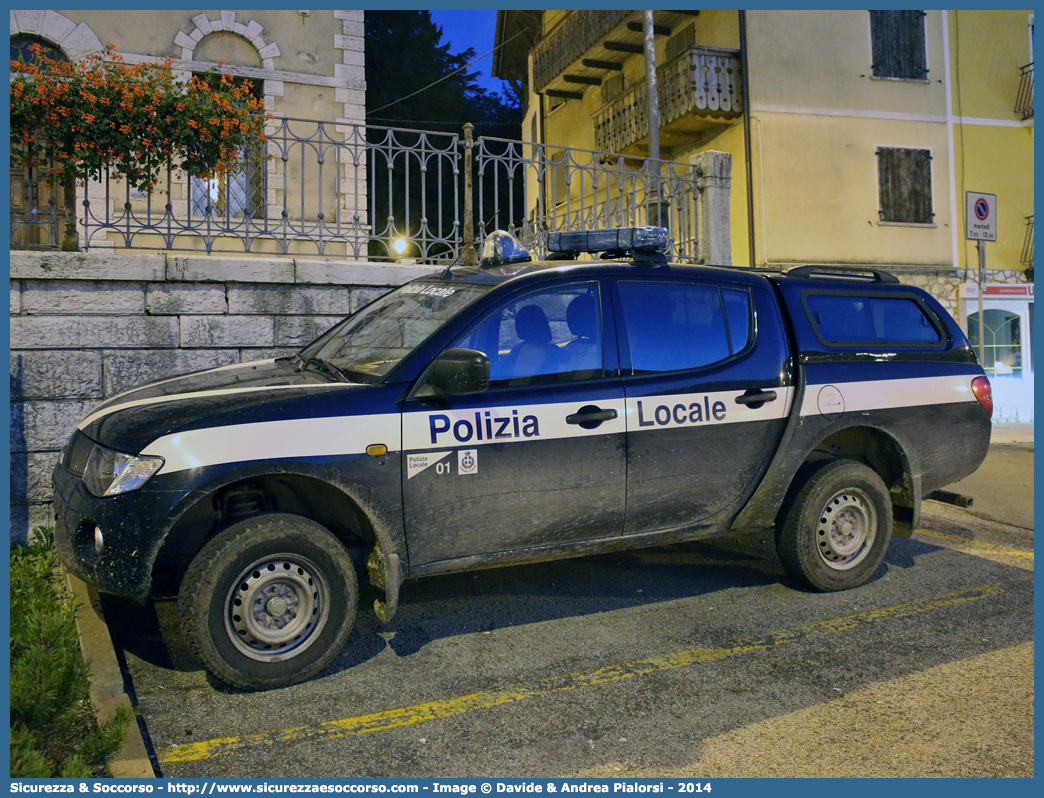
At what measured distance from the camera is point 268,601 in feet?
12.8

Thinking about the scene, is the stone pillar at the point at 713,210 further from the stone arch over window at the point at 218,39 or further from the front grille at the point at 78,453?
the front grille at the point at 78,453

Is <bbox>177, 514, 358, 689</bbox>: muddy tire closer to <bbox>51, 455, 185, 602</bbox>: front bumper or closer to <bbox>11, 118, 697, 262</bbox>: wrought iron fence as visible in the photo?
<bbox>51, 455, 185, 602</bbox>: front bumper

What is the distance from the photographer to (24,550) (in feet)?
20.3

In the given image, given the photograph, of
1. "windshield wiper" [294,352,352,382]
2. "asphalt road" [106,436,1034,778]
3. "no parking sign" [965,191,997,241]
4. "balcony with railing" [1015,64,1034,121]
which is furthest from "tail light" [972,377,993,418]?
"balcony with railing" [1015,64,1034,121]

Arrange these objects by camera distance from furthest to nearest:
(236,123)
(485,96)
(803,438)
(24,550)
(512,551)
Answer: (485,96) < (236,123) < (24,550) < (803,438) < (512,551)

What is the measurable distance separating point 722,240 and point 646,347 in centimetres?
576

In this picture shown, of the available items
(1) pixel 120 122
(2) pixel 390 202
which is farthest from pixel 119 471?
(2) pixel 390 202

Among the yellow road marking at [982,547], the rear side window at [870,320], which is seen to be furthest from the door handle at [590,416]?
the yellow road marking at [982,547]

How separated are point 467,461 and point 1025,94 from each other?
69.5 feet

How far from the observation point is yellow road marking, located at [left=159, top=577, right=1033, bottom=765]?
3.46 m

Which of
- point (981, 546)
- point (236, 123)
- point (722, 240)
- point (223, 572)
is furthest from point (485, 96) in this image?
point (223, 572)

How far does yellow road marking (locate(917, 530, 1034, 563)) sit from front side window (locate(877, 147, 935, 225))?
14.3m

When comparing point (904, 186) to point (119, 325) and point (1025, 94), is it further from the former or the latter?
point (119, 325)

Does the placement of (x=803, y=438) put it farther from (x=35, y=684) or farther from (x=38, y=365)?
(x=38, y=365)
